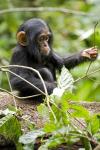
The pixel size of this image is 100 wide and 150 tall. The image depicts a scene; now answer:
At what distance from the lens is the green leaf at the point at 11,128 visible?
13.5ft

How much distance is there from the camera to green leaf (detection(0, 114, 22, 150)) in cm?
411

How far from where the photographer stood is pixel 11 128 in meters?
4.11

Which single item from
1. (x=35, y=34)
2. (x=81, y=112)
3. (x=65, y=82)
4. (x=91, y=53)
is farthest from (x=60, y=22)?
(x=81, y=112)

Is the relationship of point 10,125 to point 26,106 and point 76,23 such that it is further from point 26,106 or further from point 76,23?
point 76,23

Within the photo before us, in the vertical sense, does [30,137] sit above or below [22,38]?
below

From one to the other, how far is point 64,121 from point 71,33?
22.6 feet

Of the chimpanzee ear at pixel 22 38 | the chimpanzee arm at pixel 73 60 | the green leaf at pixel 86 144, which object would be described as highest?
the chimpanzee ear at pixel 22 38

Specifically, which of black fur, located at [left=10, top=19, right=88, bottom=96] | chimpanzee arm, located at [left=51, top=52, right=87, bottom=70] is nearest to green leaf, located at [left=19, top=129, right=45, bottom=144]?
black fur, located at [left=10, top=19, right=88, bottom=96]

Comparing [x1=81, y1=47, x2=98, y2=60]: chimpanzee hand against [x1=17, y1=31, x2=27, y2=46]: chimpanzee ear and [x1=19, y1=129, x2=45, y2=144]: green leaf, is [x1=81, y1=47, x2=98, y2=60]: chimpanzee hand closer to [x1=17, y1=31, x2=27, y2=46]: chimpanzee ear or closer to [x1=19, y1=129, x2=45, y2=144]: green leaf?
[x1=17, y1=31, x2=27, y2=46]: chimpanzee ear

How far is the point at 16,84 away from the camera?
218 inches

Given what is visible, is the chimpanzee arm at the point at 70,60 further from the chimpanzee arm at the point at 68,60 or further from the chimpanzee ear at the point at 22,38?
the chimpanzee ear at the point at 22,38

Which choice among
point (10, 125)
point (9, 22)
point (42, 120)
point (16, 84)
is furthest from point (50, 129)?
point (9, 22)

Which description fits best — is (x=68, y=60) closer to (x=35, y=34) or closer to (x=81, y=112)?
(x=35, y=34)

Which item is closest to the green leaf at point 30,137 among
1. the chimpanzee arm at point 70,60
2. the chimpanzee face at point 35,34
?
the chimpanzee face at point 35,34
